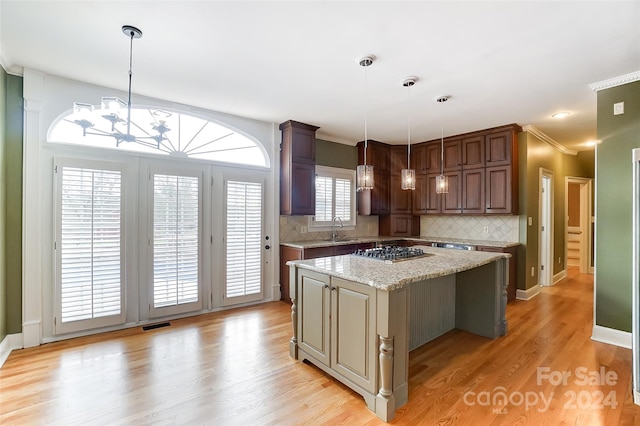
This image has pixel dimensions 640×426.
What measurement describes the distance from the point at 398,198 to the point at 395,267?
11.7 ft

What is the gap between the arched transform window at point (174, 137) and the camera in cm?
308

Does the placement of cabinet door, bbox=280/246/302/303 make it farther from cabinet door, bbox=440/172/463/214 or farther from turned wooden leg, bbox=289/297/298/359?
→ cabinet door, bbox=440/172/463/214

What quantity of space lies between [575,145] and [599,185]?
11.1ft

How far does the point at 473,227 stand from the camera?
17.3 feet

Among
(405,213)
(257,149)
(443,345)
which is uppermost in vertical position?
(257,149)

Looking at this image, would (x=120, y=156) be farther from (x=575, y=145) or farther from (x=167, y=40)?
(x=575, y=145)

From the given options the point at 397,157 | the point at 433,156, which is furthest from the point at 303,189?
the point at 433,156

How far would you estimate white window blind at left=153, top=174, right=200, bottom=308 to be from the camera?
3.55 m

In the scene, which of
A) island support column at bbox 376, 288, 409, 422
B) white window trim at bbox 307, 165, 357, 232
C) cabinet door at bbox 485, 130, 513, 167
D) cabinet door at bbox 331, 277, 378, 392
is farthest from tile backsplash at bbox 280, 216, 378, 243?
island support column at bbox 376, 288, 409, 422

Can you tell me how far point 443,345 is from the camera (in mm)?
3025

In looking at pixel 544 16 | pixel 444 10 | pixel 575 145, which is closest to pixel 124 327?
pixel 444 10

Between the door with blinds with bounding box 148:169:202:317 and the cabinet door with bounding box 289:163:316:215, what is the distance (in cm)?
130

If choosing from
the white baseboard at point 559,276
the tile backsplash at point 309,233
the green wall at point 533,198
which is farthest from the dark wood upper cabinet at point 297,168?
the white baseboard at point 559,276

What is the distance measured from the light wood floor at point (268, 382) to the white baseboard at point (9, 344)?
6 centimetres
